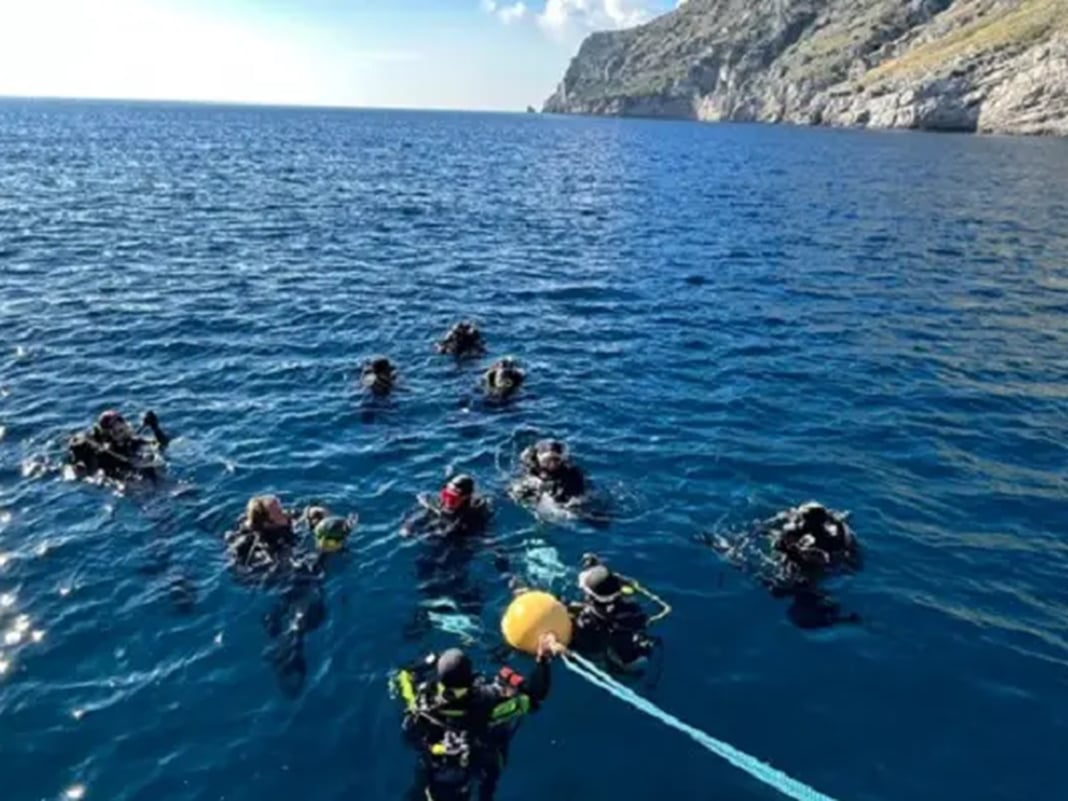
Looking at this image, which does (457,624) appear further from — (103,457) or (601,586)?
(103,457)

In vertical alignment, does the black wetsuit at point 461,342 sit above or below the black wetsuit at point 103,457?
below

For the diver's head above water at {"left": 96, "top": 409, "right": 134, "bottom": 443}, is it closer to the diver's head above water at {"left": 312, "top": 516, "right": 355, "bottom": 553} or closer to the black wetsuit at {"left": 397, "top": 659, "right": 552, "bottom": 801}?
the diver's head above water at {"left": 312, "top": 516, "right": 355, "bottom": 553}

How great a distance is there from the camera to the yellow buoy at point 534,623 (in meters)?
13.5

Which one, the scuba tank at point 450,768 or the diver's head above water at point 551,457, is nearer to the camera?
the scuba tank at point 450,768

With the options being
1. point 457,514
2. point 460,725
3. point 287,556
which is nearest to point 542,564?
point 457,514

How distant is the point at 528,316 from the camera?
37.0 m

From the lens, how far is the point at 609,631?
1461 cm

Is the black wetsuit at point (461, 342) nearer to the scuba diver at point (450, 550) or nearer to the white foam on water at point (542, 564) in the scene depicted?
the scuba diver at point (450, 550)

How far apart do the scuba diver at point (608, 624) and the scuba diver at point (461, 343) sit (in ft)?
56.8

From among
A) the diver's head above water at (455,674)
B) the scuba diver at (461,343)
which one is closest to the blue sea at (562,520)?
the scuba diver at (461,343)

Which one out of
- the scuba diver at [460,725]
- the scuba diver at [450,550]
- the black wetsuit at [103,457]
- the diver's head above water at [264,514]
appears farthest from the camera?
the black wetsuit at [103,457]

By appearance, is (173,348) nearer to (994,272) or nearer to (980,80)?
(994,272)

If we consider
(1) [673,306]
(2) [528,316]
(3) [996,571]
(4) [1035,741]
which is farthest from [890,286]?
(4) [1035,741]

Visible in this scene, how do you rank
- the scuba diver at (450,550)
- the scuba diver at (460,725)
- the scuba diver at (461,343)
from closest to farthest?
the scuba diver at (460,725)
the scuba diver at (450,550)
the scuba diver at (461,343)
